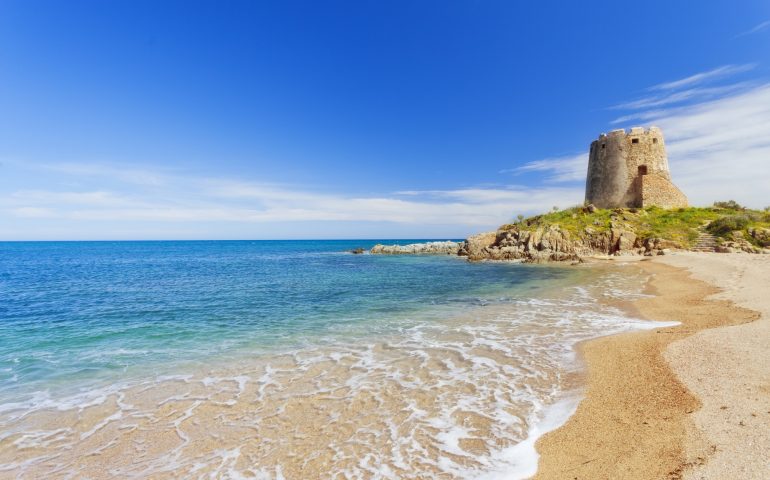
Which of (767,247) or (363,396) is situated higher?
(767,247)

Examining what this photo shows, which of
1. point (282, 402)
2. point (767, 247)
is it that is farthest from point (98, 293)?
point (767, 247)

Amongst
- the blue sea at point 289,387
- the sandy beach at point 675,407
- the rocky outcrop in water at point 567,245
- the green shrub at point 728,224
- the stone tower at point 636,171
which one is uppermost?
the stone tower at point 636,171

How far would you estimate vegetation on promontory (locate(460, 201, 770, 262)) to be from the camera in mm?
34375

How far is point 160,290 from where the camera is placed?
73.9ft

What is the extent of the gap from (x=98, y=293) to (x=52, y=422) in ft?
60.4

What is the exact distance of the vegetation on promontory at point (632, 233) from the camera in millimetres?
34375

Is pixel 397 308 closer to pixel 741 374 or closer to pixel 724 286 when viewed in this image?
pixel 741 374

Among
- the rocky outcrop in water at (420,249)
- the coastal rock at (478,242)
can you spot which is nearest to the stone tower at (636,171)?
the coastal rock at (478,242)

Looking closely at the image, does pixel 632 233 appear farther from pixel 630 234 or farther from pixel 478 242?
pixel 478 242

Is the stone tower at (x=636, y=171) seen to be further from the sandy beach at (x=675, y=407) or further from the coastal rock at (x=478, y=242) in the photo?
the sandy beach at (x=675, y=407)

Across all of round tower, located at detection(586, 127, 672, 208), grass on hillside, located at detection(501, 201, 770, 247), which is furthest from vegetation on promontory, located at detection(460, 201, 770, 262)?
round tower, located at detection(586, 127, 672, 208)

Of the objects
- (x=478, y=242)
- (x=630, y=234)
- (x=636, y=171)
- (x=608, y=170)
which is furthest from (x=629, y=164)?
(x=478, y=242)

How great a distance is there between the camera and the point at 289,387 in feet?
25.0

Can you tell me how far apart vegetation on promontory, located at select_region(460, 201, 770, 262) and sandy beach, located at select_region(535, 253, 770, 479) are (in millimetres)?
29308
